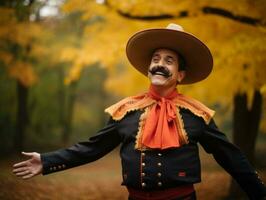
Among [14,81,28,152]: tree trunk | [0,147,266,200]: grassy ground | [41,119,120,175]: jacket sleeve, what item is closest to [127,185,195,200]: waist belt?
[41,119,120,175]: jacket sleeve

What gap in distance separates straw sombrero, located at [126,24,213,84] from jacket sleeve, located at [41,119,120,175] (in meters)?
0.59

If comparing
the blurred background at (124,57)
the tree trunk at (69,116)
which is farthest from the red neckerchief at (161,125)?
the tree trunk at (69,116)

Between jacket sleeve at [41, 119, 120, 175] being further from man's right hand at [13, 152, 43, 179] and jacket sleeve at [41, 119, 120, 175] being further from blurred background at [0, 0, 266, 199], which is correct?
blurred background at [0, 0, 266, 199]

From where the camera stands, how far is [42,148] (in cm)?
1362

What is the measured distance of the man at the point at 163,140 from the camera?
2.79 metres

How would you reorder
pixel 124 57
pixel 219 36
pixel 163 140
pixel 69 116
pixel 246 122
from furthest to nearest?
pixel 69 116 → pixel 124 57 → pixel 246 122 → pixel 219 36 → pixel 163 140

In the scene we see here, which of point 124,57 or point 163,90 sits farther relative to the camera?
point 124,57

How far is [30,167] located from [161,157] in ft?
3.00

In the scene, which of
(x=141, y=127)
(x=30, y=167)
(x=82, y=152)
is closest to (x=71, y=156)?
(x=82, y=152)

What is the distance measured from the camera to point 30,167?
288cm

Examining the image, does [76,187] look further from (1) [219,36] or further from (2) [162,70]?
(2) [162,70]

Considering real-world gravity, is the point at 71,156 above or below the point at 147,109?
below

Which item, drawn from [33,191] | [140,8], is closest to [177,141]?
[33,191]

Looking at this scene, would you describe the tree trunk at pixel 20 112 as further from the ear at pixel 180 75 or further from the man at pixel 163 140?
the ear at pixel 180 75
